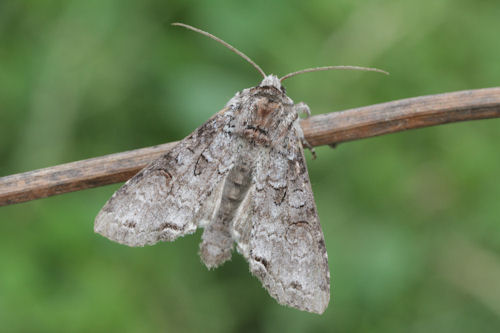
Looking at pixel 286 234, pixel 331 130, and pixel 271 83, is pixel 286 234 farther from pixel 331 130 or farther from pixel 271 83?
pixel 271 83

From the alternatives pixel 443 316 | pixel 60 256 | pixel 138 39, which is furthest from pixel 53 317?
pixel 443 316

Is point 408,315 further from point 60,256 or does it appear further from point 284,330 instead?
point 60,256

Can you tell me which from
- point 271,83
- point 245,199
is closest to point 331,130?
point 271,83

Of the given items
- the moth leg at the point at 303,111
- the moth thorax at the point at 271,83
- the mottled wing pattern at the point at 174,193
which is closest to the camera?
the mottled wing pattern at the point at 174,193

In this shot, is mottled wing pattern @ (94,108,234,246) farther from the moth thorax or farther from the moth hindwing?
the moth thorax

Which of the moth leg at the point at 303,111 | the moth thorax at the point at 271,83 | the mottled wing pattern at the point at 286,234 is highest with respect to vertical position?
the moth thorax at the point at 271,83

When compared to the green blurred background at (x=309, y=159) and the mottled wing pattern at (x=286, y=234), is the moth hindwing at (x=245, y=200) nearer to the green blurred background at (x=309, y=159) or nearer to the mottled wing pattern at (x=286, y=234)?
the mottled wing pattern at (x=286, y=234)

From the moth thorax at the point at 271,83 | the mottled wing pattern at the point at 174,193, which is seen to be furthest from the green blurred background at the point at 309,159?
the moth thorax at the point at 271,83

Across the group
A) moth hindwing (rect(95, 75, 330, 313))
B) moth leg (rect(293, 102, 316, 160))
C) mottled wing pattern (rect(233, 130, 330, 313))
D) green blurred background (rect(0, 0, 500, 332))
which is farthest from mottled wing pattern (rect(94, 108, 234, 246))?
green blurred background (rect(0, 0, 500, 332))
